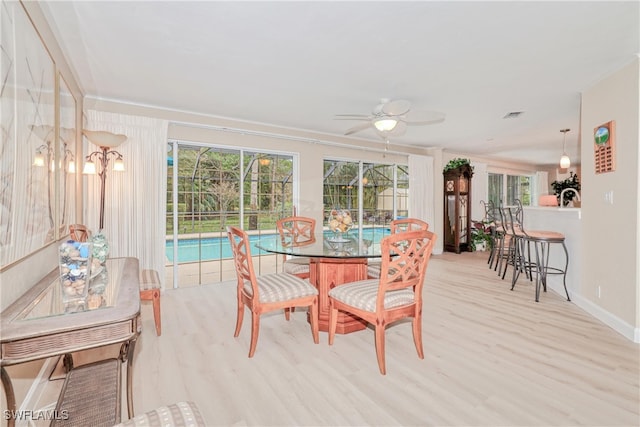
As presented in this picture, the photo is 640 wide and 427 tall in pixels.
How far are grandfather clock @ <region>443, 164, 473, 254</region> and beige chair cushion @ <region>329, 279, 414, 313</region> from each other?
5063 millimetres

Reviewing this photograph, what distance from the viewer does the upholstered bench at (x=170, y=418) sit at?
3.27 ft

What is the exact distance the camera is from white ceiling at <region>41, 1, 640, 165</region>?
2.00 meters

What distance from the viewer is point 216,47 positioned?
2436 mm

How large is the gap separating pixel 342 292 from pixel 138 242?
272cm

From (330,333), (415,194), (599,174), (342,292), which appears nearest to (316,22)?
(342,292)

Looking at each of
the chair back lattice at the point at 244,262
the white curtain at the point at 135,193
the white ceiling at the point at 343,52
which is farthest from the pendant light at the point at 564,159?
the white curtain at the point at 135,193

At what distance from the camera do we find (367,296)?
2180 mm

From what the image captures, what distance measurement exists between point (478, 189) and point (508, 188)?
6.46ft

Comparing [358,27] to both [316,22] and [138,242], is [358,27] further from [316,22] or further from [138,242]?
[138,242]

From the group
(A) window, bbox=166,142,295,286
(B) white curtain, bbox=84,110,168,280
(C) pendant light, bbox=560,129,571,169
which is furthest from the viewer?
(C) pendant light, bbox=560,129,571,169

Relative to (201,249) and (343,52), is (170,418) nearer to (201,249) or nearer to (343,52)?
(343,52)

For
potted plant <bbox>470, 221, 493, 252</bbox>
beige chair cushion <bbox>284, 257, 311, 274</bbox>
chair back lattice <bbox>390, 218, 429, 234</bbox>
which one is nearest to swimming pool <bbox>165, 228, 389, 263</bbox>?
chair back lattice <bbox>390, 218, 429, 234</bbox>

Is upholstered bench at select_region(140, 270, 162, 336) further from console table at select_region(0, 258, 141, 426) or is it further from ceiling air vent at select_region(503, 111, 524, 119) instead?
ceiling air vent at select_region(503, 111, 524, 119)

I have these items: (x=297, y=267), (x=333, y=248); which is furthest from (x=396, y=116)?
(x=297, y=267)
